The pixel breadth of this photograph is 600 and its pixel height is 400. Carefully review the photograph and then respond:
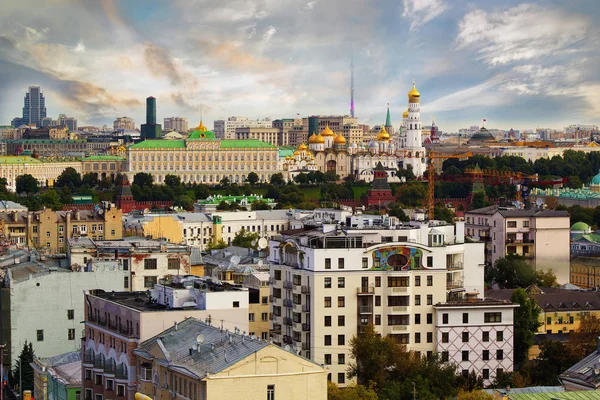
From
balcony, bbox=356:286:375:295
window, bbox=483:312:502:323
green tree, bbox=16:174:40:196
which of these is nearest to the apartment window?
balcony, bbox=356:286:375:295

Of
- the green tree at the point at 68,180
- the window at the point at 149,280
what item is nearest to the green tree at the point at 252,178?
the green tree at the point at 68,180

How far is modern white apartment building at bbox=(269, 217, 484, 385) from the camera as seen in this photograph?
3041 centimetres

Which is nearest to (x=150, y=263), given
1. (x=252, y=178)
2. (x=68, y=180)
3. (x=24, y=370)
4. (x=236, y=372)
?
(x=24, y=370)

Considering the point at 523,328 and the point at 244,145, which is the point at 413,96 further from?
the point at 523,328

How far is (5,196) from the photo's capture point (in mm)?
91688

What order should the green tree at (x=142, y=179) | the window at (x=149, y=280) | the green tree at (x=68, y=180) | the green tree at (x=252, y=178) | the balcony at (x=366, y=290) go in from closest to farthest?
the balcony at (x=366, y=290) < the window at (x=149, y=280) < the green tree at (x=142, y=179) < the green tree at (x=68, y=180) < the green tree at (x=252, y=178)

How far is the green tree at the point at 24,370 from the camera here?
30031 millimetres

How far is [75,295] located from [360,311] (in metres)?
6.16

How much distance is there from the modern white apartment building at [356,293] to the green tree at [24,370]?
508cm

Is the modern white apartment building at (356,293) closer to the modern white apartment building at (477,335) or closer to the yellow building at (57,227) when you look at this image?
the modern white apartment building at (477,335)

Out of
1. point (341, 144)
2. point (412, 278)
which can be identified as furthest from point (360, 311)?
point (341, 144)

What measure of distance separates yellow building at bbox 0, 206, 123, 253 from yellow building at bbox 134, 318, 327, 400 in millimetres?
35085

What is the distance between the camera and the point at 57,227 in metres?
58.7

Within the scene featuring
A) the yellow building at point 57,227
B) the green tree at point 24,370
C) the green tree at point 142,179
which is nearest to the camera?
the green tree at point 24,370
